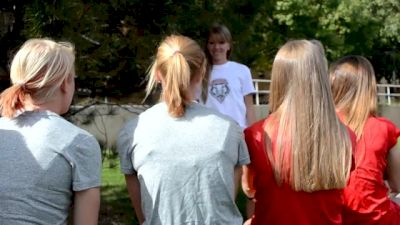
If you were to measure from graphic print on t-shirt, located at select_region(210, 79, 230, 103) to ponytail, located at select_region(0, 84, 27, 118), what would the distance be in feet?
9.33

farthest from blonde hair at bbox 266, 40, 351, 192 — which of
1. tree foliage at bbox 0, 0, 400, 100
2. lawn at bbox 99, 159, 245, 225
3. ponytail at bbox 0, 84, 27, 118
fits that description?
lawn at bbox 99, 159, 245, 225

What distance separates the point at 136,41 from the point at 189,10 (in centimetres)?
47

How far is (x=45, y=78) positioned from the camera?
96.3 inches

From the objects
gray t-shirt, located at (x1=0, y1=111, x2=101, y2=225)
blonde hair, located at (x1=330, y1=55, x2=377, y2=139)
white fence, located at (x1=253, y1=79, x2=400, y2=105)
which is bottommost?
white fence, located at (x1=253, y1=79, x2=400, y2=105)

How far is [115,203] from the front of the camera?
7816 millimetres

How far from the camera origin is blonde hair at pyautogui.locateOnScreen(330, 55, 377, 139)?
10.8 feet

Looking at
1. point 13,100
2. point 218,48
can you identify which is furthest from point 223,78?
point 13,100

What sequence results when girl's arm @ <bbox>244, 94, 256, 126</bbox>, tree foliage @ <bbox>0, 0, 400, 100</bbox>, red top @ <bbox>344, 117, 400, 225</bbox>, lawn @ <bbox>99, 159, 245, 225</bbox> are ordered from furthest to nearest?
lawn @ <bbox>99, 159, 245, 225</bbox>, girl's arm @ <bbox>244, 94, 256, 126</bbox>, tree foliage @ <bbox>0, 0, 400, 100</bbox>, red top @ <bbox>344, 117, 400, 225</bbox>

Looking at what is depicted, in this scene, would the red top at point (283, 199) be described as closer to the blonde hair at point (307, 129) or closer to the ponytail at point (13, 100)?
the blonde hair at point (307, 129)

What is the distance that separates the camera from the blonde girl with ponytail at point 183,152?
266cm

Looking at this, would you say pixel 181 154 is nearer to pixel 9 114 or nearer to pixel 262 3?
pixel 9 114

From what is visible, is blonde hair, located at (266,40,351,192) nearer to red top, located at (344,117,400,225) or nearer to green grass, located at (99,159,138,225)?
red top, located at (344,117,400,225)

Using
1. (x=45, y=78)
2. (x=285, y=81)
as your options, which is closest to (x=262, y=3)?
(x=285, y=81)

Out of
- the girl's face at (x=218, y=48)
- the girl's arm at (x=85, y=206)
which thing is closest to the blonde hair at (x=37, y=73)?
the girl's arm at (x=85, y=206)
